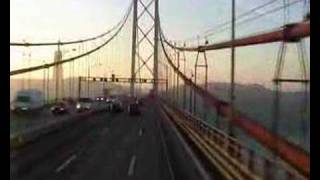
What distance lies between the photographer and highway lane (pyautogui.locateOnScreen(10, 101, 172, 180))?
2322 centimetres

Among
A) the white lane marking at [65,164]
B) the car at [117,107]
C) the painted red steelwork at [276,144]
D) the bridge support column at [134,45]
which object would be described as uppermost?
the bridge support column at [134,45]

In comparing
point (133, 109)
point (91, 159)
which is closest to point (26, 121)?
point (91, 159)

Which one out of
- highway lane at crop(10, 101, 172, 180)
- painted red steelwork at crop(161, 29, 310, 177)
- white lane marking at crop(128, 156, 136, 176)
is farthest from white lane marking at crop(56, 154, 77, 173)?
painted red steelwork at crop(161, 29, 310, 177)

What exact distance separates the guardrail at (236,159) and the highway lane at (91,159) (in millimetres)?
1664

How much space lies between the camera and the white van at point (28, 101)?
70.7m

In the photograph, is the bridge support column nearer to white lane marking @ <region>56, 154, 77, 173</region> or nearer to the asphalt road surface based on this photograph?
the asphalt road surface

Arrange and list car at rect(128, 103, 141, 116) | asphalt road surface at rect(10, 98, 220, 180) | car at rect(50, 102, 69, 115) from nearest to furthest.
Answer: asphalt road surface at rect(10, 98, 220, 180) → car at rect(50, 102, 69, 115) → car at rect(128, 103, 141, 116)

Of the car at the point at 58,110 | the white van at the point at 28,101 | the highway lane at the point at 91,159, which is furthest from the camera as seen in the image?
the car at the point at 58,110

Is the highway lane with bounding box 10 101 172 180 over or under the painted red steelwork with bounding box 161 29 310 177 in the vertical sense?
under

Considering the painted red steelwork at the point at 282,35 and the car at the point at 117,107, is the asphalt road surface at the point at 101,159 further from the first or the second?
the car at the point at 117,107

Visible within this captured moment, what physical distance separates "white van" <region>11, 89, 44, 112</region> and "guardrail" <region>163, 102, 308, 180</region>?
41289mm

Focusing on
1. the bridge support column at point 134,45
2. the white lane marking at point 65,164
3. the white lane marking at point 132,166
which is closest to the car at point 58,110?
the bridge support column at point 134,45

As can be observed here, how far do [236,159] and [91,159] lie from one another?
13.0 meters

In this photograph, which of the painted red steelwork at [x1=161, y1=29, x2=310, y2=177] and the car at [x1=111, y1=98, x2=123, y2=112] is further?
the car at [x1=111, y1=98, x2=123, y2=112]
